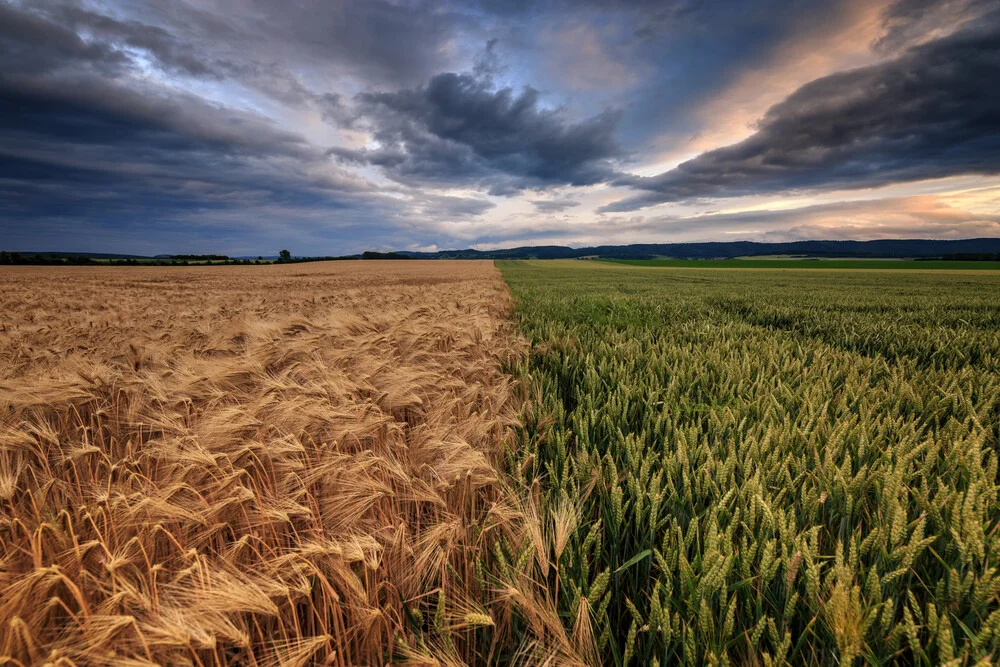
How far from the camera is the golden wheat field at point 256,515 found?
3.39 ft

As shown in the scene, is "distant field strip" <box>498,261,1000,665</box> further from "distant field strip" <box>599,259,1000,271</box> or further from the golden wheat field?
"distant field strip" <box>599,259,1000,271</box>

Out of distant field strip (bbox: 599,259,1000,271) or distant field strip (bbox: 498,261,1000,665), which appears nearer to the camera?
distant field strip (bbox: 498,261,1000,665)

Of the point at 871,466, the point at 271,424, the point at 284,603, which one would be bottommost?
the point at 284,603

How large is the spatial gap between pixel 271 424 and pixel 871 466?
2.57 m

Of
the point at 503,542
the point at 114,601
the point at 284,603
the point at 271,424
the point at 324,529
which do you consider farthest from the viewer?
the point at 271,424

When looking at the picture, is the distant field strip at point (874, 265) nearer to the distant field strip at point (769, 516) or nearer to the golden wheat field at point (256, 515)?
the distant field strip at point (769, 516)

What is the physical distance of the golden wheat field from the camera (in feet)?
3.39

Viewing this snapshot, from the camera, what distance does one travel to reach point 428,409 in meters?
2.34

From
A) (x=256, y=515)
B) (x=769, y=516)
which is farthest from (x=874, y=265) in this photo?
(x=256, y=515)

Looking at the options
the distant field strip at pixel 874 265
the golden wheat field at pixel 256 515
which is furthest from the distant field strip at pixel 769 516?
the distant field strip at pixel 874 265

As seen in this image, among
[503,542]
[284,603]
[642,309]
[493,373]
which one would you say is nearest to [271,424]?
[284,603]

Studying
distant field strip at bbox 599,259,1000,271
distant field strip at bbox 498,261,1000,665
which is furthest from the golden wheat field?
distant field strip at bbox 599,259,1000,271

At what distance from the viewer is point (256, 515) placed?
1518 mm

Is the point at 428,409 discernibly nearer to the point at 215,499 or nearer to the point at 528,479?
the point at 528,479
